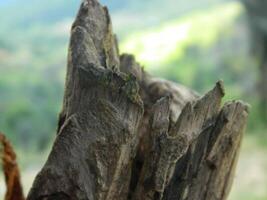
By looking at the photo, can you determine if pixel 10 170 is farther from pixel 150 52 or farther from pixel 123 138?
pixel 150 52

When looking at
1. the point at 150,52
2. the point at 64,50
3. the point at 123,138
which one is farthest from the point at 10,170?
the point at 64,50

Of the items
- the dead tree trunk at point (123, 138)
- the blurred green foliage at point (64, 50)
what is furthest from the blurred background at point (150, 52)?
→ the dead tree trunk at point (123, 138)

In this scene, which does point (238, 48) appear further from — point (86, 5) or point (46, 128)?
point (86, 5)

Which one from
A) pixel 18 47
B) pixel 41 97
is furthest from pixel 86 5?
pixel 18 47

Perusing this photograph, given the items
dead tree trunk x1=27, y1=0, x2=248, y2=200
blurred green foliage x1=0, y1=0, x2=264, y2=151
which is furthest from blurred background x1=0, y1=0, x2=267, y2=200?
dead tree trunk x1=27, y1=0, x2=248, y2=200

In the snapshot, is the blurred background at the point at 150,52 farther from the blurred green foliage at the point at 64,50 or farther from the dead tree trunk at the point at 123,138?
the dead tree trunk at the point at 123,138
